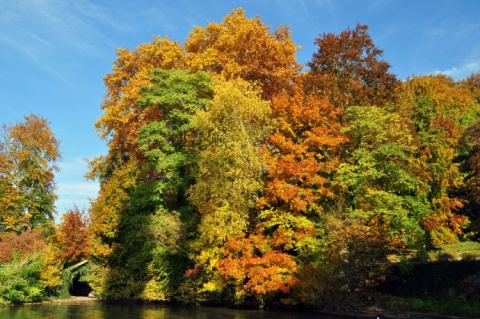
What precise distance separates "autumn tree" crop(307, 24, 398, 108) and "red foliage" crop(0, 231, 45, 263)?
25272 millimetres

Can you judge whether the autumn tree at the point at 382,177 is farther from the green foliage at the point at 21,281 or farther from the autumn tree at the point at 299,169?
the green foliage at the point at 21,281

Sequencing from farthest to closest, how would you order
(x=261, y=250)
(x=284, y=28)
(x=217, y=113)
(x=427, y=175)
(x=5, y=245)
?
(x=284, y=28), (x=5, y=245), (x=427, y=175), (x=217, y=113), (x=261, y=250)

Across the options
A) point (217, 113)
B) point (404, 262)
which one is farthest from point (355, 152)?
point (217, 113)

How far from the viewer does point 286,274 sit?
25.4 meters

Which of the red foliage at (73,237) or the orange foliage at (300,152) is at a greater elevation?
the orange foliage at (300,152)

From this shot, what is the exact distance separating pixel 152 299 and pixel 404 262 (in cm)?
1857

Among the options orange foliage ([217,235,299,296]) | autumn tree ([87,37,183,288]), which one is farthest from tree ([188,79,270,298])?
autumn tree ([87,37,183,288])

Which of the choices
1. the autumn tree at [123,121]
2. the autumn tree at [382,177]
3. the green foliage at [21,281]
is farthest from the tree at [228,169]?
the green foliage at [21,281]

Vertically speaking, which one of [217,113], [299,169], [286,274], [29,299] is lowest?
[29,299]

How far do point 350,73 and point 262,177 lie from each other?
1161cm

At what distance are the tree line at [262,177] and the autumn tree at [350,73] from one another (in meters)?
0.11

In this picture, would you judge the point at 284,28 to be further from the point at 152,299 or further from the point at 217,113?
the point at 152,299

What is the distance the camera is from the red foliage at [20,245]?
34.9m

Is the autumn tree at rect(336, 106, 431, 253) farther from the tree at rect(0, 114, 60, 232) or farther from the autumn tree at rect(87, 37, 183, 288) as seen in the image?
the tree at rect(0, 114, 60, 232)
